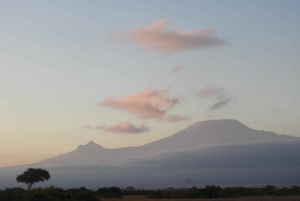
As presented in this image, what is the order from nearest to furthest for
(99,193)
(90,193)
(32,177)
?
1. (90,193)
2. (99,193)
3. (32,177)

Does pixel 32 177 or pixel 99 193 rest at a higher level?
pixel 32 177

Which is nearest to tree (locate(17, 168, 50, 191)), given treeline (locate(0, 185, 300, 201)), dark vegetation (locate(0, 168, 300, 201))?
dark vegetation (locate(0, 168, 300, 201))

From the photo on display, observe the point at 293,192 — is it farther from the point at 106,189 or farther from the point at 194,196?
the point at 106,189

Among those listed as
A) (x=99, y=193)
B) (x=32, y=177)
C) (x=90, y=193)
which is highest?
(x=32, y=177)

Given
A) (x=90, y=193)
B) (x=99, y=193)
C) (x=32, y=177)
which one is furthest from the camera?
(x=32, y=177)

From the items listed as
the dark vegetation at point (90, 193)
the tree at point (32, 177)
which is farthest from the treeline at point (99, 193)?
the tree at point (32, 177)

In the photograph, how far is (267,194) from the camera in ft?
159

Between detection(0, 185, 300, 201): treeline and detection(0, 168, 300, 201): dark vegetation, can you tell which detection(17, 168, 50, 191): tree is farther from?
detection(0, 185, 300, 201): treeline

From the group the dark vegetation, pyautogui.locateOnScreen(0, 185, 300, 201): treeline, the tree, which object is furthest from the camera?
the tree

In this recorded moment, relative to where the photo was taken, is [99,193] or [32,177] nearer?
[99,193]

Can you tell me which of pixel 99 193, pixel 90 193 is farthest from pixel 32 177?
pixel 90 193

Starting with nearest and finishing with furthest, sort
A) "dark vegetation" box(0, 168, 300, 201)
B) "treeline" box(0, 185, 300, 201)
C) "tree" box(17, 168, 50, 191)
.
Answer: "treeline" box(0, 185, 300, 201)
"dark vegetation" box(0, 168, 300, 201)
"tree" box(17, 168, 50, 191)

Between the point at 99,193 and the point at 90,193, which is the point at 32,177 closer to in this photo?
the point at 99,193

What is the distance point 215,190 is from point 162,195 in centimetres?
695
